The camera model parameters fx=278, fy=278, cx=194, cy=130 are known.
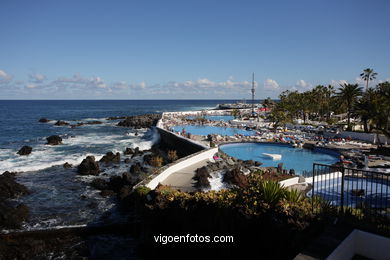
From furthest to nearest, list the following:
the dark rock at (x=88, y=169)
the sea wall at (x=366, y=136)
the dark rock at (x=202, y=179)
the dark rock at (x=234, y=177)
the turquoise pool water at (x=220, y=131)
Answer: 1. the turquoise pool water at (x=220, y=131)
2. the sea wall at (x=366, y=136)
3. the dark rock at (x=88, y=169)
4. the dark rock at (x=234, y=177)
5. the dark rock at (x=202, y=179)

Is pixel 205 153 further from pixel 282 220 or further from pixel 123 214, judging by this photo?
pixel 282 220

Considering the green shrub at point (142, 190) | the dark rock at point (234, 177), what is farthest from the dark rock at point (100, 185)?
the dark rock at point (234, 177)

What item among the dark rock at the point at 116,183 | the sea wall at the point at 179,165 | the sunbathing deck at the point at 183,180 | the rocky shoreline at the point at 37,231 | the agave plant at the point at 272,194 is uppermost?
the agave plant at the point at 272,194

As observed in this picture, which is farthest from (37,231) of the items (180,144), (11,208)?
(180,144)

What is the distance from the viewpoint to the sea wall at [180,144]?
30.1 m

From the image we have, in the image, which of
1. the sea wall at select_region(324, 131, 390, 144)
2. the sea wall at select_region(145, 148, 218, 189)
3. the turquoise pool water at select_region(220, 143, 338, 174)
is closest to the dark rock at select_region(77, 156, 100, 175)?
the sea wall at select_region(145, 148, 218, 189)

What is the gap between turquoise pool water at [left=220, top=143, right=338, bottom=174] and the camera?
84.6 ft

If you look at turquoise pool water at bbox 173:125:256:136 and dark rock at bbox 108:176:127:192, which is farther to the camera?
turquoise pool water at bbox 173:125:256:136

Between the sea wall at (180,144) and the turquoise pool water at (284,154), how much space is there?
3725mm

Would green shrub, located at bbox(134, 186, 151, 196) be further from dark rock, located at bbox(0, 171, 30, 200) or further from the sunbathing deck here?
dark rock, located at bbox(0, 171, 30, 200)

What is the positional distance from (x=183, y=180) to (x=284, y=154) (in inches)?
639

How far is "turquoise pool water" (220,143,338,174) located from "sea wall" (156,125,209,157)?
372cm

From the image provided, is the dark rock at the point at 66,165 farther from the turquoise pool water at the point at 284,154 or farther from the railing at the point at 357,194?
the railing at the point at 357,194

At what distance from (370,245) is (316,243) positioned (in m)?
1.30
